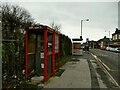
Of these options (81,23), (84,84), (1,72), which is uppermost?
(81,23)

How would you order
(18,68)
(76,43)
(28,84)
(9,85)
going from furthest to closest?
(76,43), (18,68), (28,84), (9,85)

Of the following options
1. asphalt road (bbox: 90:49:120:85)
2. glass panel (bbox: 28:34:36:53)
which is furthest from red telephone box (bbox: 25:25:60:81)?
asphalt road (bbox: 90:49:120:85)

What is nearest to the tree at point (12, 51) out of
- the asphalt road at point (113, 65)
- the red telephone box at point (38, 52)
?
the red telephone box at point (38, 52)

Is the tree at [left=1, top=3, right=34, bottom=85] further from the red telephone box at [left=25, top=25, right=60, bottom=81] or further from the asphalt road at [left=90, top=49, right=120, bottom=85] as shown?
the asphalt road at [left=90, top=49, right=120, bottom=85]

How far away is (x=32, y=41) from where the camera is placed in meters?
11.6

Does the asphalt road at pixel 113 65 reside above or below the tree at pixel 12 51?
below

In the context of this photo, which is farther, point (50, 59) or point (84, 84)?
point (50, 59)

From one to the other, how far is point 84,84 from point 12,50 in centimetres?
313

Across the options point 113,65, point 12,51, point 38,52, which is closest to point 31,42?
point 38,52

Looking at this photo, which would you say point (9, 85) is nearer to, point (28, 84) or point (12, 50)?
point (28, 84)

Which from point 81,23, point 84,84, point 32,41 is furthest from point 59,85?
point 81,23

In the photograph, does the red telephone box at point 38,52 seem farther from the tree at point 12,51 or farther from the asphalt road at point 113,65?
the asphalt road at point 113,65

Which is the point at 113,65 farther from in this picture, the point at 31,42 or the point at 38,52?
the point at 31,42

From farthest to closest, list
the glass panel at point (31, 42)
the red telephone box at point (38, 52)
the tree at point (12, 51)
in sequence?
the glass panel at point (31, 42), the red telephone box at point (38, 52), the tree at point (12, 51)
